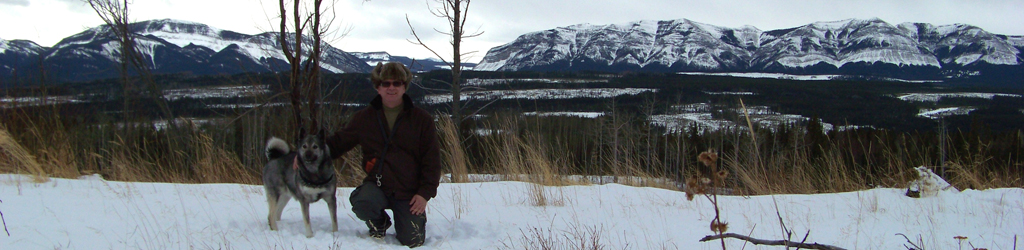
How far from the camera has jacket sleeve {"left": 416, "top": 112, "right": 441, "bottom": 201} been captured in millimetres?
3170

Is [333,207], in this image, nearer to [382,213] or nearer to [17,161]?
[382,213]

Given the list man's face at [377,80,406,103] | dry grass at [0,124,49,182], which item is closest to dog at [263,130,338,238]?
man's face at [377,80,406,103]

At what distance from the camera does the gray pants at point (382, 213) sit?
3107mm

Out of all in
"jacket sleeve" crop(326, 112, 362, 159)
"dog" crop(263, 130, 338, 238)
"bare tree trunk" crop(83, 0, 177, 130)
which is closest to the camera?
"dog" crop(263, 130, 338, 238)

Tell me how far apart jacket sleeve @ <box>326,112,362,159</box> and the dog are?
0.13 metres

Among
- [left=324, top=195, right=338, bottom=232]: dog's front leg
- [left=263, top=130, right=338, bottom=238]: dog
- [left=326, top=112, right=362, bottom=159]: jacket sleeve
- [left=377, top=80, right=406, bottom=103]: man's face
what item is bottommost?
[left=324, top=195, right=338, bottom=232]: dog's front leg

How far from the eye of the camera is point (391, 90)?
313 cm

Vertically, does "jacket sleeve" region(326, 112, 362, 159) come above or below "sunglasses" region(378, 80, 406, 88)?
below

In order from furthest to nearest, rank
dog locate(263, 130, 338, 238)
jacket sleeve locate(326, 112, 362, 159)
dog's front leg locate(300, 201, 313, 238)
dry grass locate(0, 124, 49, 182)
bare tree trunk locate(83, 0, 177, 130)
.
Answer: bare tree trunk locate(83, 0, 177, 130), dry grass locate(0, 124, 49, 182), jacket sleeve locate(326, 112, 362, 159), dog's front leg locate(300, 201, 313, 238), dog locate(263, 130, 338, 238)

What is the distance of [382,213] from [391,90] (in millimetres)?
760

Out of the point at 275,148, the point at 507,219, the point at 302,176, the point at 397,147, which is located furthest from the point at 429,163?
the point at 275,148

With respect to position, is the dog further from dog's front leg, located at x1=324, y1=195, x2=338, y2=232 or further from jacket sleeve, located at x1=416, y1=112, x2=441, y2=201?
jacket sleeve, located at x1=416, y1=112, x2=441, y2=201

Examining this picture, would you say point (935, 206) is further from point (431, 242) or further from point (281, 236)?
point (281, 236)

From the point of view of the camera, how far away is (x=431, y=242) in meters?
3.21
